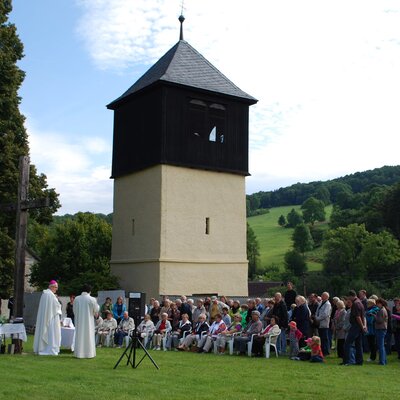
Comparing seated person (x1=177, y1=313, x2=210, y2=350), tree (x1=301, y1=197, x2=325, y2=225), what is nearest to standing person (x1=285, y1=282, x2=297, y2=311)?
seated person (x1=177, y1=313, x2=210, y2=350)

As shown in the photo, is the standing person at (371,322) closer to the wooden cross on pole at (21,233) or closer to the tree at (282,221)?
the wooden cross on pole at (21,233)

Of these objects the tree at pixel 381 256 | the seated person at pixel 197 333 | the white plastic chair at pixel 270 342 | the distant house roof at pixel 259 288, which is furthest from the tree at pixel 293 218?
the white plastic chair at pixel 270 342

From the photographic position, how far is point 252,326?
53.6 feet

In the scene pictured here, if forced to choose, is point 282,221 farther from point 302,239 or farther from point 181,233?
point 181,233

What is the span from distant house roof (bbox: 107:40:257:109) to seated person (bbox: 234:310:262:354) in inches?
522

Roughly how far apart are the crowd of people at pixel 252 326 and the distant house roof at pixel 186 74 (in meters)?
11.3

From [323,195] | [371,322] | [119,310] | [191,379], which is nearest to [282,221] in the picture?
[323,195]

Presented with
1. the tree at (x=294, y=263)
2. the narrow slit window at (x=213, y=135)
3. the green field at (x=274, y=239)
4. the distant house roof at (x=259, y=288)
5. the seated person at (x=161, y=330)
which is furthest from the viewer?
the green field at (x=274, y=239)

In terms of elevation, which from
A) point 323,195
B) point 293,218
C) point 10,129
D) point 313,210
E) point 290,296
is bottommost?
point 290,296

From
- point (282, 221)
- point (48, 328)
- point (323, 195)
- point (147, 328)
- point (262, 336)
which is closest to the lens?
point (48, 328)

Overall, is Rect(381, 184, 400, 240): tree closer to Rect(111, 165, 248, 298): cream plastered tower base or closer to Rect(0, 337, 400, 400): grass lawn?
Rect(111, 165, 248, 298): cream plastered tower base

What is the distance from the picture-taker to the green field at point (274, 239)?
3342 inches

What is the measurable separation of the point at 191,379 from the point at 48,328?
5.16m

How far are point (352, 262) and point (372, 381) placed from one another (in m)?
56.7
